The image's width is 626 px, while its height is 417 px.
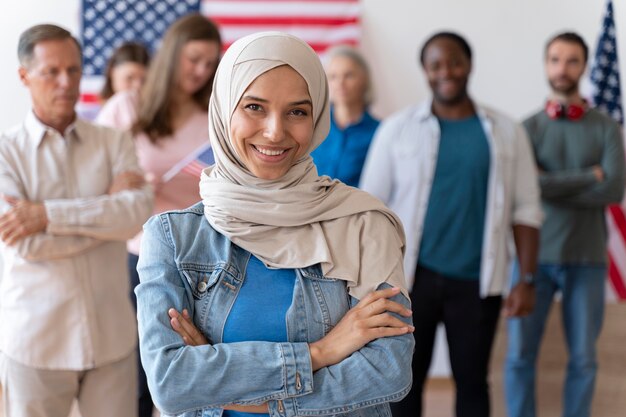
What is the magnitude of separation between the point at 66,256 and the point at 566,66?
2550mm

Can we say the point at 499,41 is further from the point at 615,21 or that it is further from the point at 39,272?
the point at 39,272

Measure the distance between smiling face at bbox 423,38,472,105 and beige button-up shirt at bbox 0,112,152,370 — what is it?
1.34 metres

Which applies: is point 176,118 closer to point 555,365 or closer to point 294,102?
point 294,102

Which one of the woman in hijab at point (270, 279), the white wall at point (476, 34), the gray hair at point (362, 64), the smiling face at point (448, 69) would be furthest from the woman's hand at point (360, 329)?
the white wall at point (476, 34)

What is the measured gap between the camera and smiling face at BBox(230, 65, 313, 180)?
173cm

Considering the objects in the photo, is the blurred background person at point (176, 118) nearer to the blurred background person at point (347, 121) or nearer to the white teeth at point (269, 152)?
the blurred background person at point (347, 121)

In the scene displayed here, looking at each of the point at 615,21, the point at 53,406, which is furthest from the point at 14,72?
the point at 615,21

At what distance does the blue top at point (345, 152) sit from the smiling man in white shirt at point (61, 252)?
125 cm

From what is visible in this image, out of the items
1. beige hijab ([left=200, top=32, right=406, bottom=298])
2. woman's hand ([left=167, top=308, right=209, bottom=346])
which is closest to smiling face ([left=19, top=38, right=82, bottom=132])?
beige hijab ([left=200, top=32, right=406, bottom=298])

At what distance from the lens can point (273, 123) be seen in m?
1.72

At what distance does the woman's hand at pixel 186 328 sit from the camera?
1.71 meters

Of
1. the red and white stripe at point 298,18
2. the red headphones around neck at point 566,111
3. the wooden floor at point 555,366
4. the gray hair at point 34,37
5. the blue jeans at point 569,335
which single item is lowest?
the wooden floor at point 555,366

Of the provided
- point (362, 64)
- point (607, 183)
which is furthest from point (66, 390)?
point (607, 183)

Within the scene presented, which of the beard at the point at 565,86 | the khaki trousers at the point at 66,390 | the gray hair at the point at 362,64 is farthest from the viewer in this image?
the gray hair at the point at 362,64
